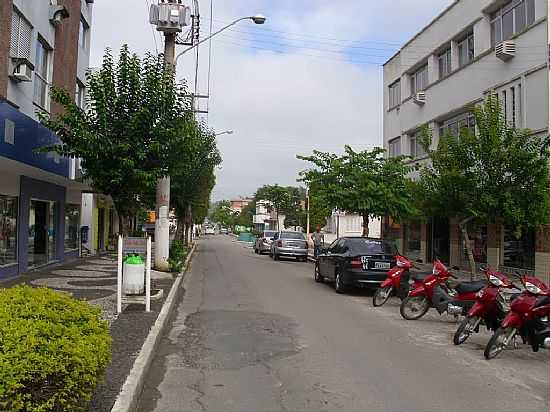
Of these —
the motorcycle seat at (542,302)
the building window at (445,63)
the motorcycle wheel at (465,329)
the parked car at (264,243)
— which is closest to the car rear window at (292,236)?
the parked car at (264,243)

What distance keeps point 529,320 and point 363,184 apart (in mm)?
15187

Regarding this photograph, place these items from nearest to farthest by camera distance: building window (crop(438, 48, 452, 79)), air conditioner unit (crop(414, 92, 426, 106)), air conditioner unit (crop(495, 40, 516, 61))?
air conditioner unit (crop(495, 40, 516, 61)) → building window (crop(438, 48, 452, 79)) → air conditioner unit (crop(414, 92, 426, 106))

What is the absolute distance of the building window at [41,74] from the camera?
17.4 meters

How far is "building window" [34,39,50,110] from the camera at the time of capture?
57.1ft

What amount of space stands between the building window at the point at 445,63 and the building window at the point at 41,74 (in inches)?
625

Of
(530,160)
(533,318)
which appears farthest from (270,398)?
(530,160)

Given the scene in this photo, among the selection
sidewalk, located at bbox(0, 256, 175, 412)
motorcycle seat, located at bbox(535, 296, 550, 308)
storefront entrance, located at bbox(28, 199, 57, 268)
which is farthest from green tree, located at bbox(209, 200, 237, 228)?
motorcycle seat, located at bbox(535, 296, 550, 308)

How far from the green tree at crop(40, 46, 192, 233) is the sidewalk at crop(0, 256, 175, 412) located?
2656mm

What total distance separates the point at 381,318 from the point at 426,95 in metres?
17.8

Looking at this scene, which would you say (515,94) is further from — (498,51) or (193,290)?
(193,290)

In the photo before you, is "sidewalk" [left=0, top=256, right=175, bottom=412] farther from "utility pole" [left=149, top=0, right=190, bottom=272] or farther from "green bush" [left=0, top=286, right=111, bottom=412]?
"utility pole" [left=149, top=0, right=190, bottom=272]

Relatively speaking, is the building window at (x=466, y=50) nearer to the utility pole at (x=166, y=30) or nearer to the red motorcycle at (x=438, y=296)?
the utility pole at (x=166, y=30)

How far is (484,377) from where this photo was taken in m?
7.14

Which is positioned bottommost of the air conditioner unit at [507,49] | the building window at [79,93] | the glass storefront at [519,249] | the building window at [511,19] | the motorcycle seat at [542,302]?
the motorcycle seat at [542,302]
